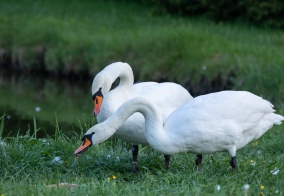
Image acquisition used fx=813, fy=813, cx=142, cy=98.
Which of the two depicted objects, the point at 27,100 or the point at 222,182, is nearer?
the point at 222,182

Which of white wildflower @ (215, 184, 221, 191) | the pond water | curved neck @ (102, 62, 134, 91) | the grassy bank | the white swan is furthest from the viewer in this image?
the grassy bank

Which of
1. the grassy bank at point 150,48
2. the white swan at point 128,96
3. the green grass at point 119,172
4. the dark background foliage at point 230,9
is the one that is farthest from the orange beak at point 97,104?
the dark background foliage at point 230,9

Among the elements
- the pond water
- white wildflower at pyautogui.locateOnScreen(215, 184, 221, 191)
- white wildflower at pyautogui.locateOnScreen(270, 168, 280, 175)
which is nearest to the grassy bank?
the pond water

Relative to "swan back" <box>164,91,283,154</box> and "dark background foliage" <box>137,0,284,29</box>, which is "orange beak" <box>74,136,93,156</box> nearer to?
"swan back" <box>164,91,283,154</box>

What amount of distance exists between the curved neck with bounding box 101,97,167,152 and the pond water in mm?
3216

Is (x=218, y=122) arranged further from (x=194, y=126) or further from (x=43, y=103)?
(x=43, y=103)

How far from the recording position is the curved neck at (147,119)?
22.7 feet

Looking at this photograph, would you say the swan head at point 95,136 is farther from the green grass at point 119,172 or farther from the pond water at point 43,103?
the pond water at point 43,103

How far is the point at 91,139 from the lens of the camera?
6941mm

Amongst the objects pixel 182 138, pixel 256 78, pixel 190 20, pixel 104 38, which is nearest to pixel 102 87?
pixel 182 138

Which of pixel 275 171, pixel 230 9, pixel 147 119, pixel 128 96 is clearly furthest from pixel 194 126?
pixel 230 9

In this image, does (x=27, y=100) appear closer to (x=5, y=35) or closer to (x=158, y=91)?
(x=5, y=35)

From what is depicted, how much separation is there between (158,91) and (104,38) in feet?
27.8

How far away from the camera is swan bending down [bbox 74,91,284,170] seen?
690 centimetres
